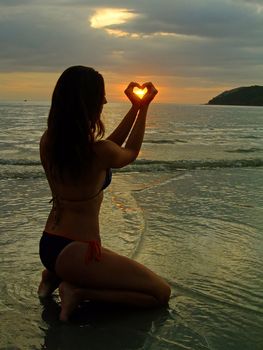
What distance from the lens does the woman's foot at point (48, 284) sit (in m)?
4.29

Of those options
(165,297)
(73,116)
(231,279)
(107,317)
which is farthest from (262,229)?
(73,116)

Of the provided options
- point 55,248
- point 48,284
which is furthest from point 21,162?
point 55,248

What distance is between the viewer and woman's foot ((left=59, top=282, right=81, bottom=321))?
3904 millimetres

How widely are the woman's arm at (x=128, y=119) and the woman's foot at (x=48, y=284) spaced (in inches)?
49.0

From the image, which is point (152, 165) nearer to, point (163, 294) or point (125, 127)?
point (125, 127)

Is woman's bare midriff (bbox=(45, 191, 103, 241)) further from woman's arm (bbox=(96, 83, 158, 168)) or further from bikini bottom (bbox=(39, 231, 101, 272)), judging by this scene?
woman's arm (bbox=(96, 83, 158, 168))

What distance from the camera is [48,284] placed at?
4.32 metres

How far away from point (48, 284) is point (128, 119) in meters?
1.54

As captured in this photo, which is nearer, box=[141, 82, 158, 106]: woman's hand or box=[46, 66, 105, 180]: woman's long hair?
box=[46, 66, 105, 180]: woman's long hair

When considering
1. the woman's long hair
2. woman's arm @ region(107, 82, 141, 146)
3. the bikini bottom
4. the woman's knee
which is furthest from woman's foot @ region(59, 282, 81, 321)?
woman's arm @ region(107, 82, 141, 146)

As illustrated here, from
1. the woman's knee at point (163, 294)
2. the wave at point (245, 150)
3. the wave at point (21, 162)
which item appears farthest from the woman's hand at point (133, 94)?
the wave at point (245, 150)

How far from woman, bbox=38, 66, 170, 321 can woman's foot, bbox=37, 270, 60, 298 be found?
0.12 m

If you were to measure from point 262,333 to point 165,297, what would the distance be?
0.83 metres

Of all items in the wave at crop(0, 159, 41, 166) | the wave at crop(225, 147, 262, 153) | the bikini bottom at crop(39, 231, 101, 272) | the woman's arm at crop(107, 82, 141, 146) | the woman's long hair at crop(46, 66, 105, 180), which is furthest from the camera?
the wave at crop(225, 147, 262, 153)
